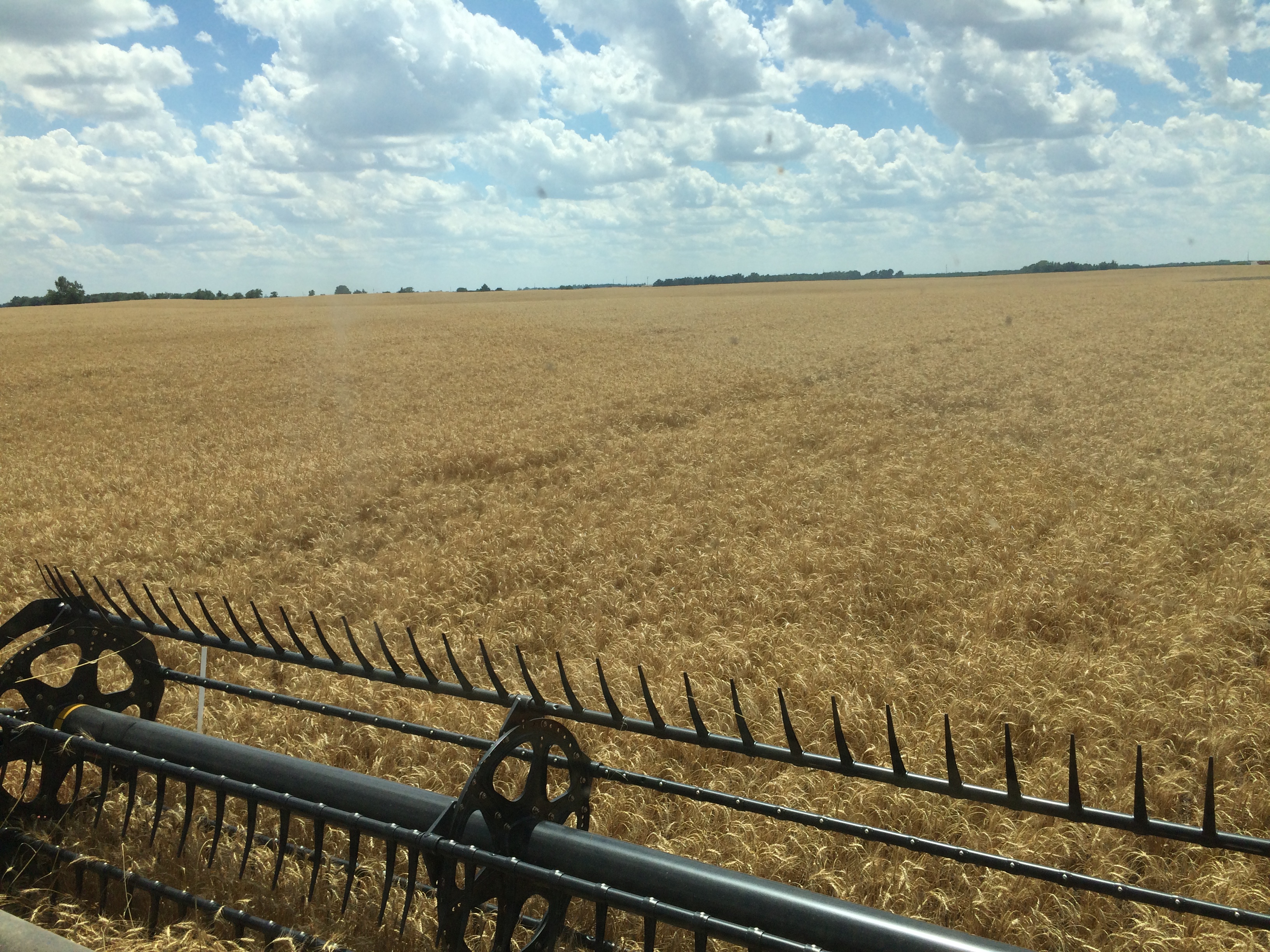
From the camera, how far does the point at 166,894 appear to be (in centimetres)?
315

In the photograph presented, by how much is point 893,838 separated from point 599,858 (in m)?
0.85

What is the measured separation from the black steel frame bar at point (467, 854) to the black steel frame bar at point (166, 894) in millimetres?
84

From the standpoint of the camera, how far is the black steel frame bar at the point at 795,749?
2143 millimetres

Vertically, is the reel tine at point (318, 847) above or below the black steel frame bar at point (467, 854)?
below

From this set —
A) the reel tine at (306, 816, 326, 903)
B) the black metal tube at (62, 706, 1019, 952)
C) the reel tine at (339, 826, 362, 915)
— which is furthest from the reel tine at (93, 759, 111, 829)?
the reel tine at (339, 826, 362, 915)

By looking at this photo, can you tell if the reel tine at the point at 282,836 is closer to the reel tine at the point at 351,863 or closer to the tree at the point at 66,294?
the reel tine at the point at 351,863

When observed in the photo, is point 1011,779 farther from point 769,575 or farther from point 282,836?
point 769,575

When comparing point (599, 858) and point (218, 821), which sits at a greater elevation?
point (599, 858)

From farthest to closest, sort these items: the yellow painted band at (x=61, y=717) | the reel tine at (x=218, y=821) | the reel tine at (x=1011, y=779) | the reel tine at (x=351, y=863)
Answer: the yellow painted band at (x=61, y=717), the reel tine at (x=218, y=821), the reel tine at (x=351, y=863), the reel tine at (x=1011, y=779)

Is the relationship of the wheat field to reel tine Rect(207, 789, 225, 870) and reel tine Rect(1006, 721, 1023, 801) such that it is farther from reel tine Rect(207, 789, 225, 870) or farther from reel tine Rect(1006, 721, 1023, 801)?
reel tine Rect(1006, 721, 1023, 801)

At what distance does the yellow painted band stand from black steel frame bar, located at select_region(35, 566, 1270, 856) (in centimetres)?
41

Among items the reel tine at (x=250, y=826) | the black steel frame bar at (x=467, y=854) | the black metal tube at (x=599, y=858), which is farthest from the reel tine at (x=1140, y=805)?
the reel tine at (x=250, y=826)

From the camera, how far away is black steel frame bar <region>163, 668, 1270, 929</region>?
2.14 meters

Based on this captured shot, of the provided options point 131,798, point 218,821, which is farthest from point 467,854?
point 131,798
